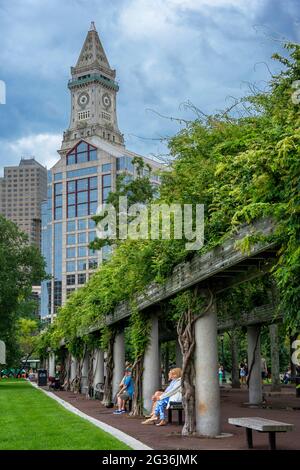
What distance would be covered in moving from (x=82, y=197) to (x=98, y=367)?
11086 cm

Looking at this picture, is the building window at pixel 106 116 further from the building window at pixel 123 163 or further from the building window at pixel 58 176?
the building window at pixel 123 163

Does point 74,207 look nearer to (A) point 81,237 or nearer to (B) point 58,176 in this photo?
(A) point 81,237

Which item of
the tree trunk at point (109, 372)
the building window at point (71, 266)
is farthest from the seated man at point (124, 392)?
the building window at point (71, 266)

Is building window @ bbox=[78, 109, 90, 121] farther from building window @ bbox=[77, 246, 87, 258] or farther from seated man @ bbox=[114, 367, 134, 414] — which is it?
seated man @ bbox=[114, 367, 134, 414]

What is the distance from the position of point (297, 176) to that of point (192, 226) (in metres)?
4.45

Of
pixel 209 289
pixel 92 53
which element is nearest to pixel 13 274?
pixel 209 289

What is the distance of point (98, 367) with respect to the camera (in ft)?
99.0

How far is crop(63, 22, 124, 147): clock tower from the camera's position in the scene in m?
165

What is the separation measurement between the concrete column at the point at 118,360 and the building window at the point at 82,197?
113398 millimetres

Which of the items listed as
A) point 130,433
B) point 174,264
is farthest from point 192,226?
point 130,433

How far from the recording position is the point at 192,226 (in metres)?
12.5

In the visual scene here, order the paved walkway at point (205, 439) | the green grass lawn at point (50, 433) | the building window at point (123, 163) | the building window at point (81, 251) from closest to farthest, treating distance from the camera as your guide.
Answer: the green grass lawn at point (50, 433)
the paved walkway at point (205, 439)
the building window at point (123, 163)
the building window at point (81, 251)

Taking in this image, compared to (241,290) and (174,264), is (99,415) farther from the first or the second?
(174,264)

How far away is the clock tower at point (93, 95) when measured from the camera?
165000mm
